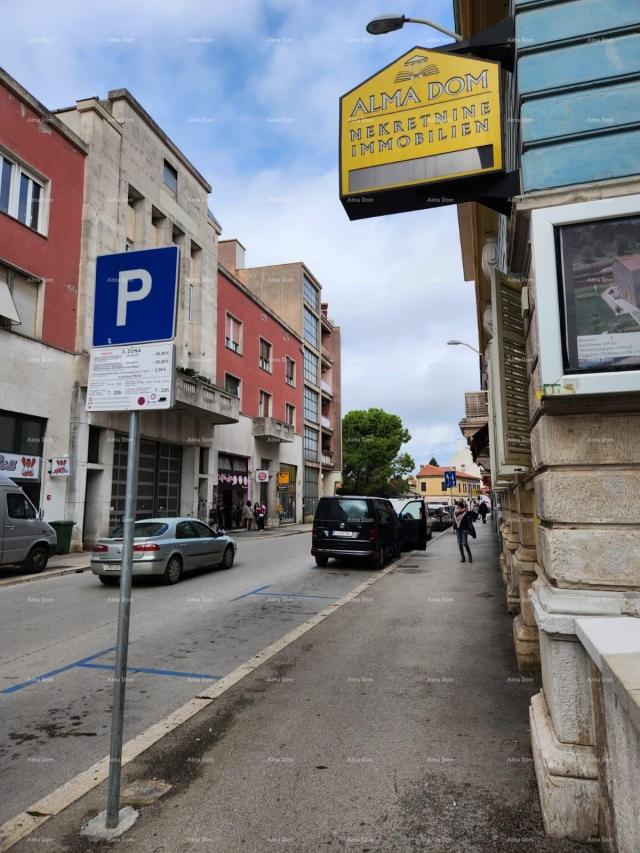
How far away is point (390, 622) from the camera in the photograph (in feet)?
27.7

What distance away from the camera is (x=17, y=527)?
42.8ft

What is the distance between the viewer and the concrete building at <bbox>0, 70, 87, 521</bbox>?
1733cm

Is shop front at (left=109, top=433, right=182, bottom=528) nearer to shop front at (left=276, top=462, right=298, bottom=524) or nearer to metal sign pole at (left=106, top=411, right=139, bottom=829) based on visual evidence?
shop front at (left=276, top=462, right=298, bottom=524)

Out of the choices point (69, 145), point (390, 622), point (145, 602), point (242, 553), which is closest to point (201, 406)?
point (242, 553)

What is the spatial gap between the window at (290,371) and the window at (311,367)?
294 cm

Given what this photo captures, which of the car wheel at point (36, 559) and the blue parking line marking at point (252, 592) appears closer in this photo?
the blue parking line marking at point (252, 592)

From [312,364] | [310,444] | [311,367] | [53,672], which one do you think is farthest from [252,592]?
[312,364]

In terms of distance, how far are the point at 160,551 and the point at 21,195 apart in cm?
1342

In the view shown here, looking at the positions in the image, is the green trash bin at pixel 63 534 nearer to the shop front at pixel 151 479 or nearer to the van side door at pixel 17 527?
the shop front at pixel 151 479

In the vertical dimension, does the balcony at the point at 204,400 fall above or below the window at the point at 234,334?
below

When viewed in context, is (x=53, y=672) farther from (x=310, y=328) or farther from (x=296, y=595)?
(x=310, y=328)

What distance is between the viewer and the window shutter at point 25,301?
17859mm

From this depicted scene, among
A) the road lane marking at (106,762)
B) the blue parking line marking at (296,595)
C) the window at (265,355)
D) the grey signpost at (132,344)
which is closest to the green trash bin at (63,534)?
the blue parking line marking at (296,595)

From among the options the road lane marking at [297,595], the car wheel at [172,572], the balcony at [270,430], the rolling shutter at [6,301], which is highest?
the rolling shutter at [6,301]
